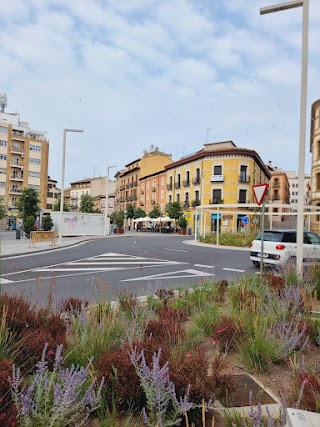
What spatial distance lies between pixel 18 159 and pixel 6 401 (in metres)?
69.8

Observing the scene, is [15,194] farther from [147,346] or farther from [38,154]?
[147,346]

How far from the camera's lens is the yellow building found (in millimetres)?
48781

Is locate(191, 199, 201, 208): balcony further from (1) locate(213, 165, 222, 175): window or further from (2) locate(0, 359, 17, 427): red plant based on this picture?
(2) locate(0, 359, 17, 427): red plant

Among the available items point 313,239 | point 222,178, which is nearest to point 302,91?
point 313,239

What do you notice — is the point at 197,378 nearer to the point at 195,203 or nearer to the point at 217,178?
the point at 217,178

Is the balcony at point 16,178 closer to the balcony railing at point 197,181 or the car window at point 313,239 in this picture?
the balcony railing at point 197,181

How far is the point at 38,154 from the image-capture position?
68.2 meters

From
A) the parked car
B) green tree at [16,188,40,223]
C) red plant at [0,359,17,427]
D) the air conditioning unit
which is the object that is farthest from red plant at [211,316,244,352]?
green tree at [16,188,40,223]

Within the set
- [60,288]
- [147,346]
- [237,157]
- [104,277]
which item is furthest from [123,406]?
[237,157]

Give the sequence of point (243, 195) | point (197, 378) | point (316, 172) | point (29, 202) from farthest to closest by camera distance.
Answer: point (243, 195) → point (316, 172) → point (29, 202) → point (197, 378)

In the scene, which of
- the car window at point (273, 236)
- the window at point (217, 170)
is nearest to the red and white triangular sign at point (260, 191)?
the car window at point (273, 236)

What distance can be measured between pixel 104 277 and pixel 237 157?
4249cm

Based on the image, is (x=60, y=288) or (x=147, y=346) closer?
(x=147, y=346)

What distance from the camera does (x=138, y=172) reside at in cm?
7531
